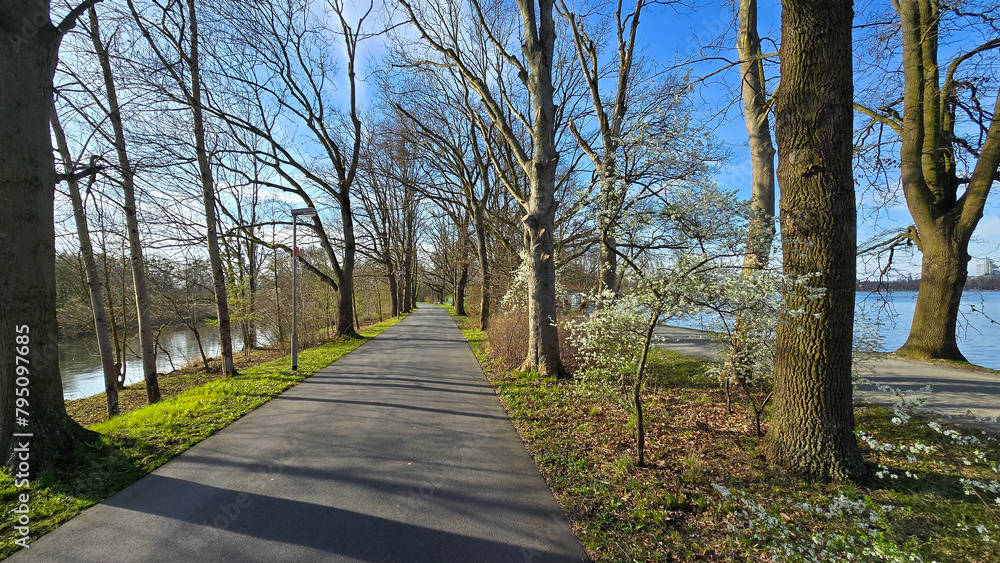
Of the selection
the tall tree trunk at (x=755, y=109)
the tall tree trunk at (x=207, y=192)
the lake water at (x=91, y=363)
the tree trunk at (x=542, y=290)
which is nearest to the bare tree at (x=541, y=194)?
the tree trunk at (x=542, y=290)

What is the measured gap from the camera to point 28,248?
3.63 metres

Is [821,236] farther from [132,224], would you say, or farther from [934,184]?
[132,224]

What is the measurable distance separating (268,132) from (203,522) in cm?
1392

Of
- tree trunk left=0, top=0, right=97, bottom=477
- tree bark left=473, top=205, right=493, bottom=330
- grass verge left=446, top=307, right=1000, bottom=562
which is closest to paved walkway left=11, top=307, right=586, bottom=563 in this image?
grass verge left=446, top=307, right=1000, bottom=562

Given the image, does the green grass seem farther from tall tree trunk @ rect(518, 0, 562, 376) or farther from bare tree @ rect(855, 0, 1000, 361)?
bare tree @ rect(855, 0, 1000, 361)

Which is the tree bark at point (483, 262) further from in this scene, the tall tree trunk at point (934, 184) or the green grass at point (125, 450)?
the tall tree trunk at point (934, 184)

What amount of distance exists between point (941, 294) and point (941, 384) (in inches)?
131

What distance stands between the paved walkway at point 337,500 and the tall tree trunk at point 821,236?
2645 millimetres

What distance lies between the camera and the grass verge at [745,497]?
2.59m

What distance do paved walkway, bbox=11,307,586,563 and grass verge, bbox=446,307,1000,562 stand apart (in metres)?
0.41

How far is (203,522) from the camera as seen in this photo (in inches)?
115

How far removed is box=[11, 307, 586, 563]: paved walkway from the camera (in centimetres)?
262

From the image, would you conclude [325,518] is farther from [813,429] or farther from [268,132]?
[268,132]

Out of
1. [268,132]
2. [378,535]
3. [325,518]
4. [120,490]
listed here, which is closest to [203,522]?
[325,518]
